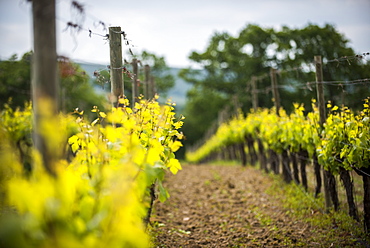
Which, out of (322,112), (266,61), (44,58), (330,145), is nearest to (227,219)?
(330,145)

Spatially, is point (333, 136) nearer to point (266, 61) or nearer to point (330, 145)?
point (330, 145)

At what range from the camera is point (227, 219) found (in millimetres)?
6547

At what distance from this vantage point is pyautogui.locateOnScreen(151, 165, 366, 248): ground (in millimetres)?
5141

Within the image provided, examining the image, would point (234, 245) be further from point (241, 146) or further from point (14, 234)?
point (241, 146)

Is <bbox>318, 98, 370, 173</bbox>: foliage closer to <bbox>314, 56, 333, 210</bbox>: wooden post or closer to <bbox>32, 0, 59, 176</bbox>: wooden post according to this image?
<bbox>314, 56, 333, 210</bbox>: wooden post

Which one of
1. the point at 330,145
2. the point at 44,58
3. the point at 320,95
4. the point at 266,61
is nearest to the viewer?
the point at 44,58

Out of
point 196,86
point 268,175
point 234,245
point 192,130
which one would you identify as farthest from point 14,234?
point 192,130

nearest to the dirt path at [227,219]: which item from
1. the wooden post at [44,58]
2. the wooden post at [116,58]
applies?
the wooden post at [116,58]

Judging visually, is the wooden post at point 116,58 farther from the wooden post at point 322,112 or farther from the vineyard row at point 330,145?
the wooden post at point 322,112

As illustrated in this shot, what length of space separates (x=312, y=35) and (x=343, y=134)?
89.6 feet

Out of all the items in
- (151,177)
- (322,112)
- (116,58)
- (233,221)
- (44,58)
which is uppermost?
(116,58)

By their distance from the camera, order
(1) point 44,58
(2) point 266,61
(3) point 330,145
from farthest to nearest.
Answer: (2) point 266,61 < (3) point 330,145 < (1) point 44,58

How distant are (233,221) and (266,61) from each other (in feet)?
93.0

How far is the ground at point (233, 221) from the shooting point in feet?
16.9
